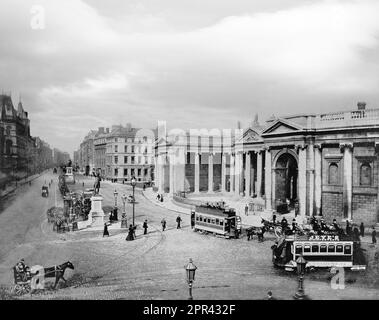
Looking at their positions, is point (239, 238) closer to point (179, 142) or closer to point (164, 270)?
point (164, 270)

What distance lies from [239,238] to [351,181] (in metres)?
7.27

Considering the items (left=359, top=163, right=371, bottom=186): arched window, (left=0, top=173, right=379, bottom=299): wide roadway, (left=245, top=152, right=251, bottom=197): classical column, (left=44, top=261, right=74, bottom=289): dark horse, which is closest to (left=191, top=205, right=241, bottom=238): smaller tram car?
(left=0, top=173, right=379, bottom=299): wide roadway

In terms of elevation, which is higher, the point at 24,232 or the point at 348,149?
the point at 348,149

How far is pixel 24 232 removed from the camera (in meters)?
17.4

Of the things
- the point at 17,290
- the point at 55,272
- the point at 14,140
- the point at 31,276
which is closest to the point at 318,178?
the point at 55,272

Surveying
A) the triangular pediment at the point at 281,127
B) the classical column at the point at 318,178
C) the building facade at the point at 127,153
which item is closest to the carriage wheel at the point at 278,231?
the classical column at the point at 318,178

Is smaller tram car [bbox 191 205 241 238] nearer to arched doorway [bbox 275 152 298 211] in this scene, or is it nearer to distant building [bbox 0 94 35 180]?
arched doorway [bbox 275 152 298 211]

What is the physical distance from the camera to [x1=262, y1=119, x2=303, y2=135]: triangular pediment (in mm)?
24794

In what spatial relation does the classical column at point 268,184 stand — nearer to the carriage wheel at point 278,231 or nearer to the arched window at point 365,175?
the carriage wheel at point 278,231

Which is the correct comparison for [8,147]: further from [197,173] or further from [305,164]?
[305,164]

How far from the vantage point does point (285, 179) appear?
27203 millimetres

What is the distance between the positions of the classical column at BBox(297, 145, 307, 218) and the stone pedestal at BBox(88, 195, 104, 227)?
40.6ft

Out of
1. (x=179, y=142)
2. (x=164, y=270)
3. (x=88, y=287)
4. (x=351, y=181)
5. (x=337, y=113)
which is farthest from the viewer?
(x=179, y=142)
